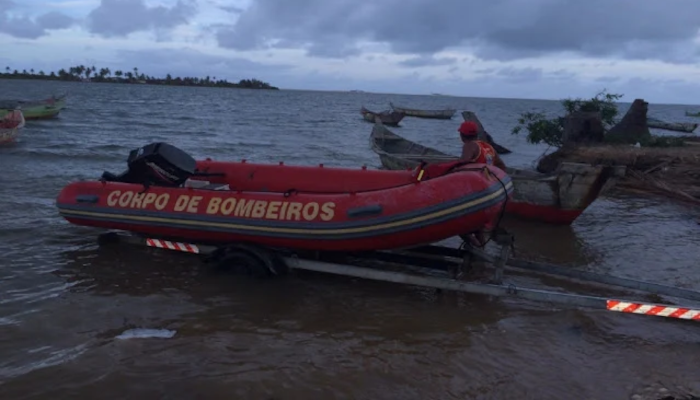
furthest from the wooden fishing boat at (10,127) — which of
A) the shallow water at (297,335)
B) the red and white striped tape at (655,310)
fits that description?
the red and white striped tape at (655,310)

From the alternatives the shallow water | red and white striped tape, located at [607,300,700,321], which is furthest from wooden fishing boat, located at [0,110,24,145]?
red and white striped tape, located at [607,300,700,321]

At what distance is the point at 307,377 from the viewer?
4121 millimetres

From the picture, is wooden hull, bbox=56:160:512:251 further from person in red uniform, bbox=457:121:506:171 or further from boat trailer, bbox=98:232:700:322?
person in red uniform, bbox=457:121:506:171

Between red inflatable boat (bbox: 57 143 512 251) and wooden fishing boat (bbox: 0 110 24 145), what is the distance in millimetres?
12289

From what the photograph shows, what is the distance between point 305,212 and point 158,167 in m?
2.12

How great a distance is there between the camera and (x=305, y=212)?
582cm

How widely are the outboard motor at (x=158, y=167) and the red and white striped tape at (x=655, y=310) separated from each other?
4.83 meters

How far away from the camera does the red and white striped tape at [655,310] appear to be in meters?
4.79

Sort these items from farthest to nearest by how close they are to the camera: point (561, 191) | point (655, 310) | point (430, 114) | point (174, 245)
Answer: point (430, 114) → point (561, 191) → point (174, 245) → point (655, 310)

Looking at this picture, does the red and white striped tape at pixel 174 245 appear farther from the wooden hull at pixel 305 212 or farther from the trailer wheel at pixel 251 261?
the trailer wheel at pixel 251 261

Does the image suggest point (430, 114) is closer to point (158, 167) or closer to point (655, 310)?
point (158, 167)

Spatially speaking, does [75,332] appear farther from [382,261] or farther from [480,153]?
[480,153]

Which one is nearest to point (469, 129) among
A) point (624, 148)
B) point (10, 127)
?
point (624, 148)

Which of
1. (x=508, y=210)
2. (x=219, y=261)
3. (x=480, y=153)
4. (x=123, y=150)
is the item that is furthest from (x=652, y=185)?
(x=123, y=150)
